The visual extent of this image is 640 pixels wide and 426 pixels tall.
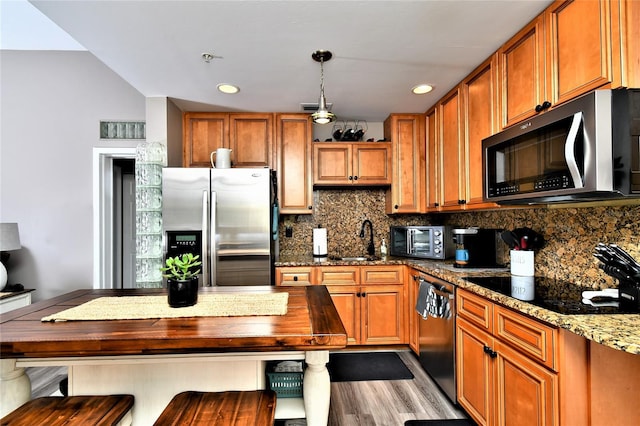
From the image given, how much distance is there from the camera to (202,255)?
2.65 metres

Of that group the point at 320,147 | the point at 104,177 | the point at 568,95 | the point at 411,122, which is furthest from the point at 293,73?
the point at 104,177

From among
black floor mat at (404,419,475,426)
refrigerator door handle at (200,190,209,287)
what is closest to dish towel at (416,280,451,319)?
black floor mat at (404,419,475,426)

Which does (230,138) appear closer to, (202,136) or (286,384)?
(202,136)

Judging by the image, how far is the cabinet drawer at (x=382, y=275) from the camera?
2973 mm

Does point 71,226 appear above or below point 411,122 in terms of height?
below

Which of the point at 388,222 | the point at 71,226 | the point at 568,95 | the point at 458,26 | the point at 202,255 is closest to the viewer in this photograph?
the point at 568,95

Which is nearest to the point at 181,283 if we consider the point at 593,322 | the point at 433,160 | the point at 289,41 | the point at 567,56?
the point at 289,41

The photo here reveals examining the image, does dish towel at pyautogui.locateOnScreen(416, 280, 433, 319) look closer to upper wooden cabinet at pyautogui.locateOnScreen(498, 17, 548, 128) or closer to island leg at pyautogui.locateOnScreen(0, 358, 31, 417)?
upper wooden cabinet at pyautogui.locateOnScreen(498, 17, 548, 128)

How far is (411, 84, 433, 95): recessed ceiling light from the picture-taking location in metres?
2.63

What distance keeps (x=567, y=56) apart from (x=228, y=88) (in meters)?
2.30

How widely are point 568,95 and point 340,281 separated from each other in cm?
216

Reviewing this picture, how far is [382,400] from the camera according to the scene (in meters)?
2.25

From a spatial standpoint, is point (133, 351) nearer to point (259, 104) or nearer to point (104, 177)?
point (259, 104)

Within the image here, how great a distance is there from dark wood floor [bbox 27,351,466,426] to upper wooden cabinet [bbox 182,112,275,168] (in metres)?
2.17
